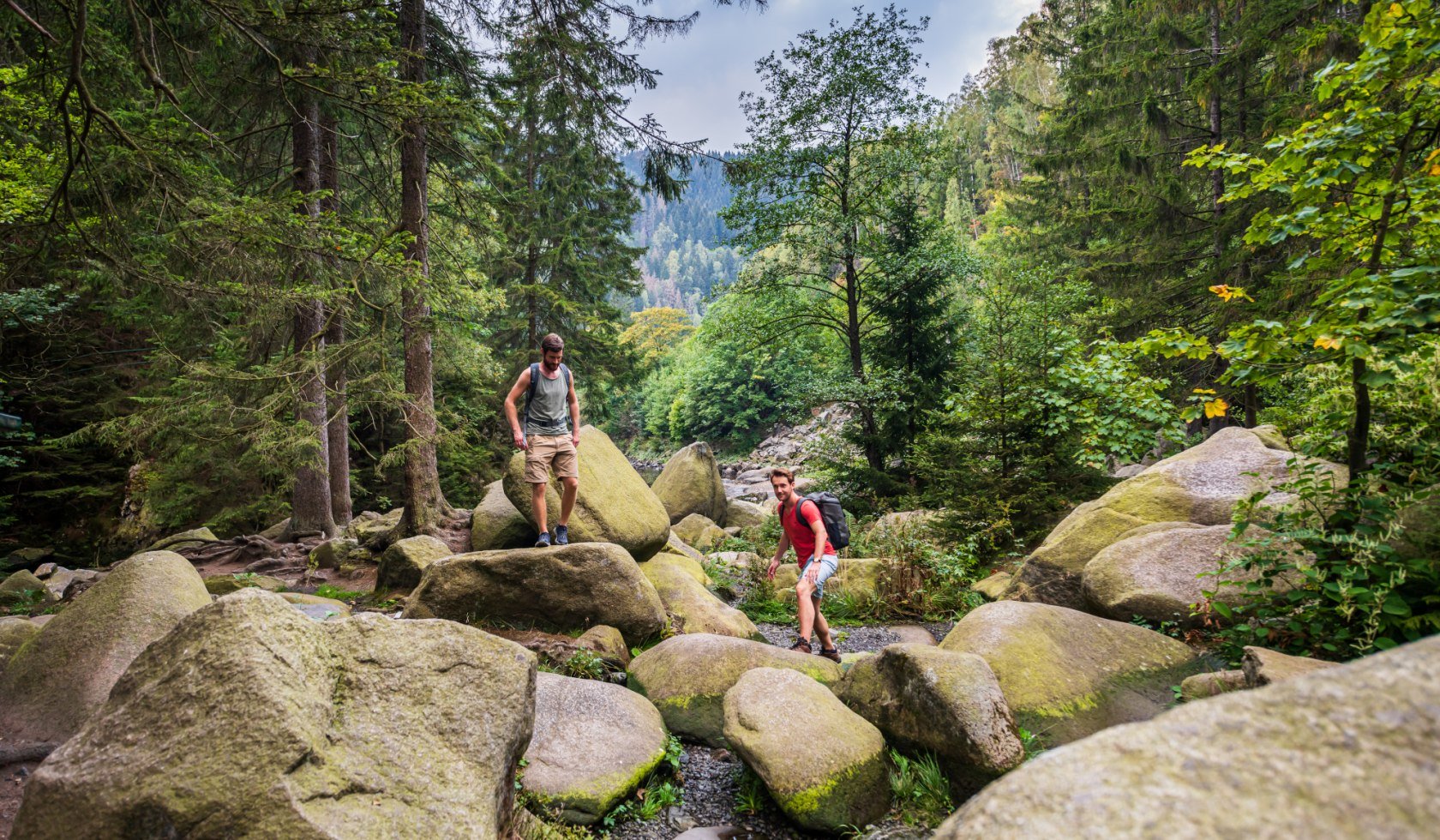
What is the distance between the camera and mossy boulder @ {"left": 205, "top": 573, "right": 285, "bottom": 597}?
764cm

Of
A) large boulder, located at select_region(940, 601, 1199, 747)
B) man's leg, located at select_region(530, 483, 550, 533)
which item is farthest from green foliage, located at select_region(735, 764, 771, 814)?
man's leg, located at select_region(530, 483, 550, 533)

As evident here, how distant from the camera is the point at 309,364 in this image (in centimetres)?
710

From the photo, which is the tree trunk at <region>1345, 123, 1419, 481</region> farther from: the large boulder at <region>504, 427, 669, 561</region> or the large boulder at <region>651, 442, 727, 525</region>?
the large boulder at <region>651, 442, 727, 525</region>

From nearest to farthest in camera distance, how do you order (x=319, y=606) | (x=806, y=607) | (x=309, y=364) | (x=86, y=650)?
(x=86, y=650) → (x=806, y=607) → (x=319, y=606) → (x=309, y=364)

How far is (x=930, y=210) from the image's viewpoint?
14.4 metres

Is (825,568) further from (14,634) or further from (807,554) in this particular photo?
(14,634)

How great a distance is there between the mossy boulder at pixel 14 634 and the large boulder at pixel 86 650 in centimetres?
38

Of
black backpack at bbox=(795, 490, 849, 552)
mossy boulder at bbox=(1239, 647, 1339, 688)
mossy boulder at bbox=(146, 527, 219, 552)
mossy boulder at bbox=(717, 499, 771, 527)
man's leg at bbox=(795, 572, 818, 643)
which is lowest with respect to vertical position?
mossy boulder at bbox=(717, 499, 771, 527)

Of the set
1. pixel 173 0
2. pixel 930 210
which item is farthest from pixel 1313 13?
pixel 173 0

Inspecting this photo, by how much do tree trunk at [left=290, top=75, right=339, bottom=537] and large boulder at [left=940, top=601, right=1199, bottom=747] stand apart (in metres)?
7.16

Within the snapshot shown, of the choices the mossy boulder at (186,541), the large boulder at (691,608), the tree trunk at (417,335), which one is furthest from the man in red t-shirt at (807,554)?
the mossy boulder at (186,541)

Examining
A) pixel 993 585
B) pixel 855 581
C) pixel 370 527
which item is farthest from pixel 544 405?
pixel 370 527

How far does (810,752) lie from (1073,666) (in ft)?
6.84

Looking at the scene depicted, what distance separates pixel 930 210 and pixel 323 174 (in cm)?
1246
